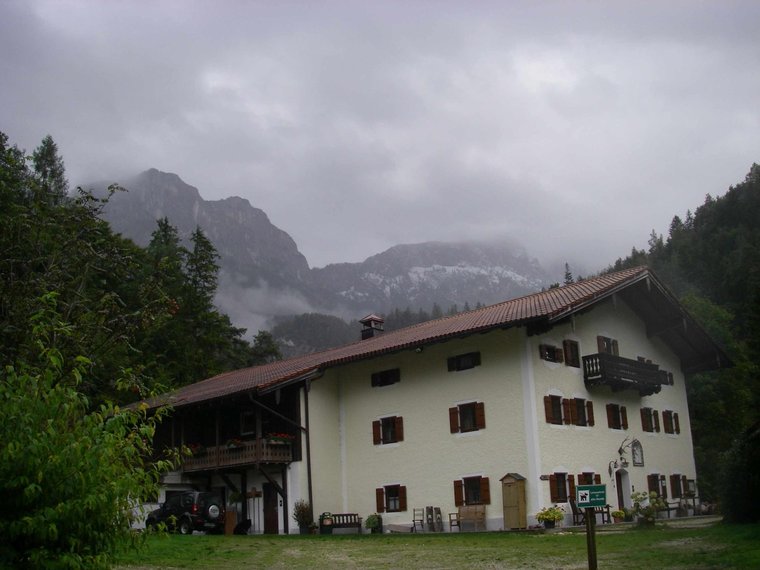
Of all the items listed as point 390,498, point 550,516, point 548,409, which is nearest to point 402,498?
point 390,498

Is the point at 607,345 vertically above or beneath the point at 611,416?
above

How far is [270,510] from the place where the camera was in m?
32.2

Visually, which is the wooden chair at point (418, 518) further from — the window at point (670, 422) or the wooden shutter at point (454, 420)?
the window at point (670, 422)

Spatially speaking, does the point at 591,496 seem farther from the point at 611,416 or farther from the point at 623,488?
the point at 623,488

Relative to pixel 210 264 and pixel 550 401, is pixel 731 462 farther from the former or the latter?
pixel 210 264

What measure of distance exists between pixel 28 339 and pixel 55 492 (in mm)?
6779

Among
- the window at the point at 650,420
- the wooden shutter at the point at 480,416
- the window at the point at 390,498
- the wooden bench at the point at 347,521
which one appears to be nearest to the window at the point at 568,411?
the wooden shutter at the point at 480,416

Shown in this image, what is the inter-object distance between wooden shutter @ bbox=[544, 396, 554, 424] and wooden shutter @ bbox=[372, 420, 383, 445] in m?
6.78

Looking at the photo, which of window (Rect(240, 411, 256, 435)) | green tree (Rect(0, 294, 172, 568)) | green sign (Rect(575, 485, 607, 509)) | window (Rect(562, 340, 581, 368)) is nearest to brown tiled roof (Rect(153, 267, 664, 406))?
window (Rect(240, 411, 256, 435))

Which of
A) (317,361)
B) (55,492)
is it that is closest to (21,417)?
(55,492)

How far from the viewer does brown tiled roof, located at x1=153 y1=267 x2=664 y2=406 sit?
91.4 feet

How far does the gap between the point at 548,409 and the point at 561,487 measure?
2576mm

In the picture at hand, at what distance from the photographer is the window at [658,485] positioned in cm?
3335

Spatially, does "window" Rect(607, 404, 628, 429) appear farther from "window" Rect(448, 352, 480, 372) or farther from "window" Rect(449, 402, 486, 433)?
"window" Rect(448, 352, 480, 372)
